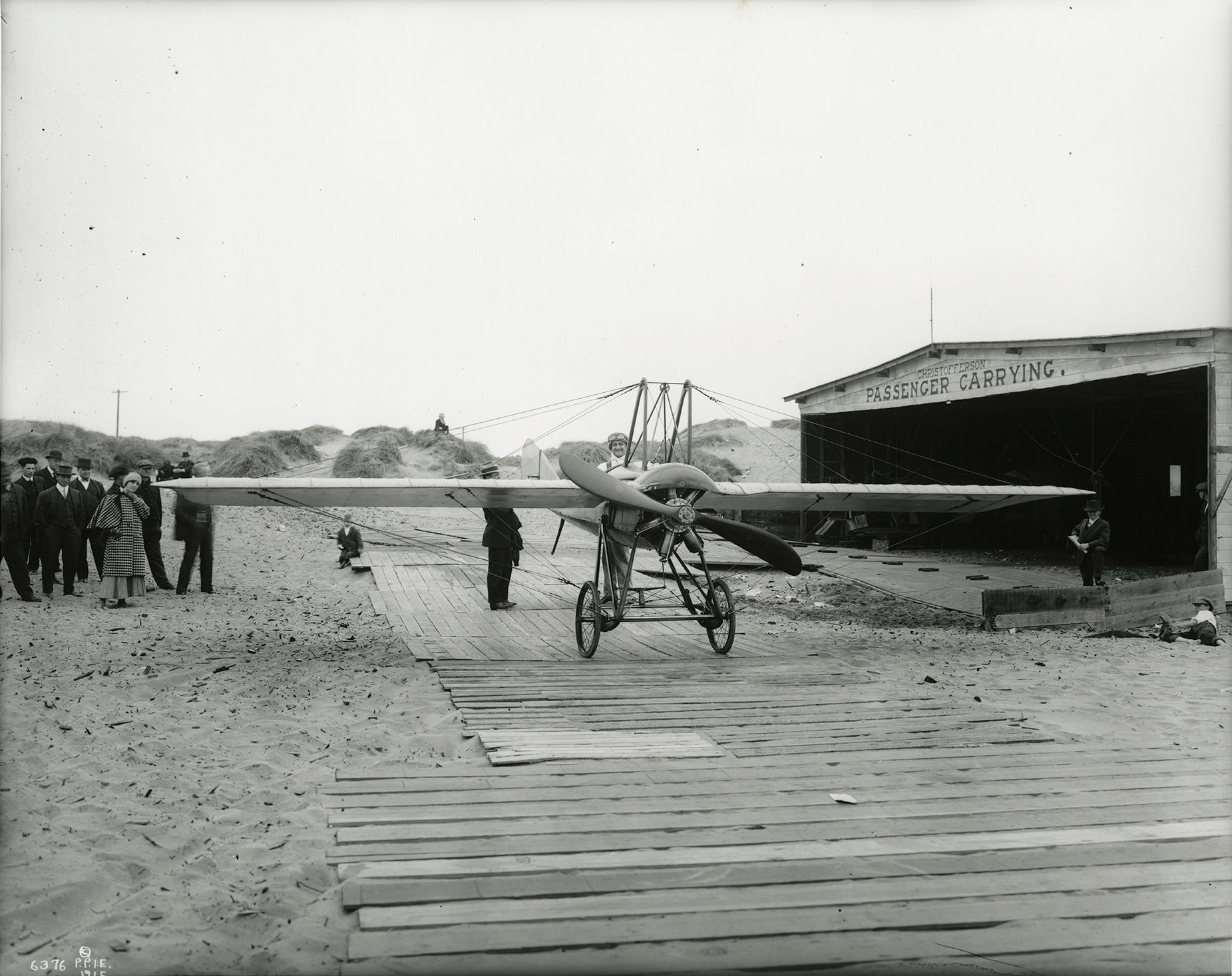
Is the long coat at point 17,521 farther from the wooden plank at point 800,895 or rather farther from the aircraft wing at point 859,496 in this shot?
the wooden plank at point 800,895

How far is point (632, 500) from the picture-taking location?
30.8 ft

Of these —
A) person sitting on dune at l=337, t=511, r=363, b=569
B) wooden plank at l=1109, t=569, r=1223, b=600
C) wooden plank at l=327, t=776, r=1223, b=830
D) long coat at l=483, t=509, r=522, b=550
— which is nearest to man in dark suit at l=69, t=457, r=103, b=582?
person sitting on dune at l=337, t=511, r=363, b=569

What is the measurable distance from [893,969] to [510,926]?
1426 millimetres

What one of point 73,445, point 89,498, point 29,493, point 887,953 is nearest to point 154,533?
point 89,498

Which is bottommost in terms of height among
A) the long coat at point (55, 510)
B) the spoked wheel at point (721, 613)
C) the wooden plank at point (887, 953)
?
the wooden plank at point (887, 953)

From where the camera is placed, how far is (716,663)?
31.1 feet

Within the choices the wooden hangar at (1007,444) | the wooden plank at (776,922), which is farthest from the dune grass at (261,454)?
the wooden plank at (776,922)

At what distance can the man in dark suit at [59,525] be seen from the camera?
41.4 feet

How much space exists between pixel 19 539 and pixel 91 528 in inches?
86.3

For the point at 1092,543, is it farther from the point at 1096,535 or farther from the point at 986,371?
the point at 986,371

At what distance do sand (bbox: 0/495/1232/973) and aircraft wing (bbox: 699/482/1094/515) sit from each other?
5.83 ft

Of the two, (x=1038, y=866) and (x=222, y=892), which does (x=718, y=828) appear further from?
(x=222, y=892)

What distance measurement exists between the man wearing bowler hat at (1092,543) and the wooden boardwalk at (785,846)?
26.8ft

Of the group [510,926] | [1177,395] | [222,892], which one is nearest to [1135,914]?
[510,926]
